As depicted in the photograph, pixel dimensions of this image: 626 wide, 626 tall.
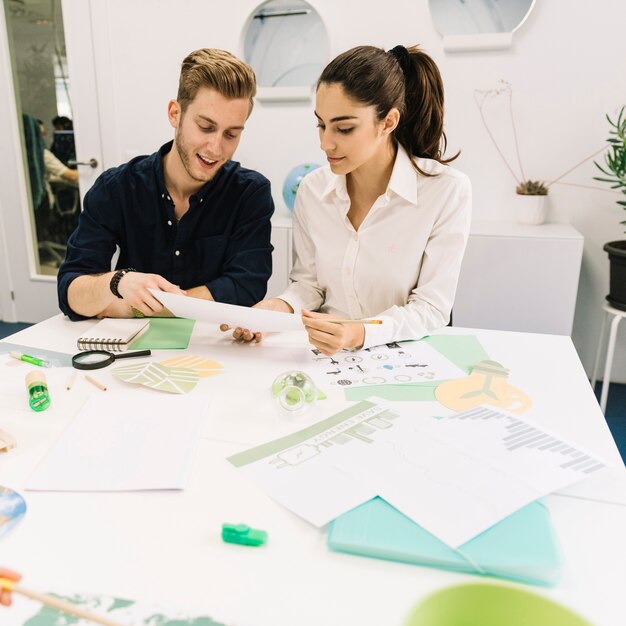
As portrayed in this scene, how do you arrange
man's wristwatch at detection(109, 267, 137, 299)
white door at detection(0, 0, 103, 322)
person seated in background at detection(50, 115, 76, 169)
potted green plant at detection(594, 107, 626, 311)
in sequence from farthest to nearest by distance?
person seated in background at detection(50, 115, 76, 169)
white door at detection(0, 0, 103, 322)
potted green plant at detection(594, 107, 626, 311)
man's wristwatch at detection(109, 267, 137, 299)

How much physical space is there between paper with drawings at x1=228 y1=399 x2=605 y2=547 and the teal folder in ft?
0.04

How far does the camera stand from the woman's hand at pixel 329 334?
1186 millimetres

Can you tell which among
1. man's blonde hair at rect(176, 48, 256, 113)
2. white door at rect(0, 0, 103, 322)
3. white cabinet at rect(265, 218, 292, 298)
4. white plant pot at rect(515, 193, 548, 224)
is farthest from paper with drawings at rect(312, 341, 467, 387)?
white door at rect(0, 0, 103, 322)

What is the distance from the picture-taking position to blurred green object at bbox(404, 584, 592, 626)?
0.58m

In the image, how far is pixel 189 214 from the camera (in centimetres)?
163

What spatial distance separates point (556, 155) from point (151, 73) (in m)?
2.07

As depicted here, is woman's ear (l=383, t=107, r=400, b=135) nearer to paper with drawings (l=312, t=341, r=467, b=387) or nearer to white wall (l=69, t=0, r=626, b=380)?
paper with drawings (l=312, t=341, r=467, b=387)

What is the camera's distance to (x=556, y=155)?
2562 millimetres

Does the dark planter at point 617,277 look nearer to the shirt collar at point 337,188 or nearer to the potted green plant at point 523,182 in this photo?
the potted green plant at point 523,182

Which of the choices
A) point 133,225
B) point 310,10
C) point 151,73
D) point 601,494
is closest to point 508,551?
point 601,494

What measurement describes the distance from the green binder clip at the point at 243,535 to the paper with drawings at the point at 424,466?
0.07 meters

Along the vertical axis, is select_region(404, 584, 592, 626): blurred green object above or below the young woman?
below

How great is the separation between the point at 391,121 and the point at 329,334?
633 mm

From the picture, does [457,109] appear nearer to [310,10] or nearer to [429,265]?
[310,10]
